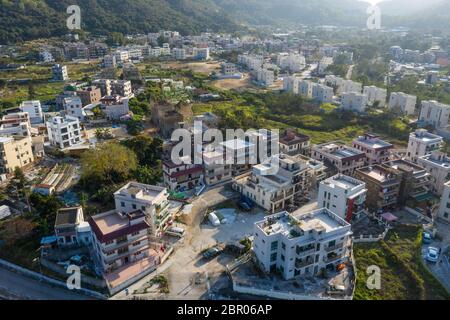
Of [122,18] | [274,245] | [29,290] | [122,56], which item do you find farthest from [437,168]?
[122,18]

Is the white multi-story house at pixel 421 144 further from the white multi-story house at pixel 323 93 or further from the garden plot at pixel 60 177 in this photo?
the garden plot at pixel 60 177

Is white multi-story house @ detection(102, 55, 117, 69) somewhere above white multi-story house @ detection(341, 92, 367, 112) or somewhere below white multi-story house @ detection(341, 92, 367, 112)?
above

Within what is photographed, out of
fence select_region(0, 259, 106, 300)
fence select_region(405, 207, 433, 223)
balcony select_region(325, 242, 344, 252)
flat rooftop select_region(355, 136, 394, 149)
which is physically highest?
flat rooftop select_region(355, 136, 394, 149)

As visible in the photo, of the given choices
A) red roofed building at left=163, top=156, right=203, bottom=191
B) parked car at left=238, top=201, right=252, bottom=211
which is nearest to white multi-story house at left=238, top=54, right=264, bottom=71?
red roofed building at left=163, top=156, right=203, bottom=191

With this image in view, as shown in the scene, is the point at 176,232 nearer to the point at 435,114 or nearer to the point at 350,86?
the point at 435,114

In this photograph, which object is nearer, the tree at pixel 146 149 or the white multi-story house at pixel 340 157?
the white multi-story house at pixel 340 157

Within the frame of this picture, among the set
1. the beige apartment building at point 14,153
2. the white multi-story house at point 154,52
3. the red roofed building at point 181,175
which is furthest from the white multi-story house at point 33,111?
the white multi-story house at point 154,52

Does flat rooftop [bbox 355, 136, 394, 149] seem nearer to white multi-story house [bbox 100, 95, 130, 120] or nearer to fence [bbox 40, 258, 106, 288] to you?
fence [bbox 40, 258, 106, 288]

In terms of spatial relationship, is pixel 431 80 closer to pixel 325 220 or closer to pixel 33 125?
pixel 325 220
